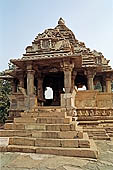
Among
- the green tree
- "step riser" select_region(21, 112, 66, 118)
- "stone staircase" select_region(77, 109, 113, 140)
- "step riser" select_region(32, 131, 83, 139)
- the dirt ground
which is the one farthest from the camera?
the green tree

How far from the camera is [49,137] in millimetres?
5078

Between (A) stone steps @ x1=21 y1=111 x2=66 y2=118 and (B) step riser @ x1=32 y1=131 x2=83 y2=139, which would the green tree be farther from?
(B) step riser @ x1=32 y1=131 x2=83 y2=139

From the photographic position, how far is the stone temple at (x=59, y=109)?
186 inches

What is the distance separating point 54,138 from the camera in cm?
501

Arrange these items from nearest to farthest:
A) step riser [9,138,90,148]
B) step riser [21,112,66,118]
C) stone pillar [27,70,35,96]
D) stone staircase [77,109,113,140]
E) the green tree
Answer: step riser [9,138,90,148] → step riser [21,112,66,118] → stone staircase [77,109,113,140] → stone pillar [27,70,35,96] → the green tree

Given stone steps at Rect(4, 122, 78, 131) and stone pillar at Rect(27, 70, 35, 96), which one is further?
stone pillar at Rect(27, 70, 35, 96)

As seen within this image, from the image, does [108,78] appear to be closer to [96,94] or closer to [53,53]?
[96,94]

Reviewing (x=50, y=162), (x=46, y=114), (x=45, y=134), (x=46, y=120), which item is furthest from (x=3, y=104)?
(x=50, y=162)

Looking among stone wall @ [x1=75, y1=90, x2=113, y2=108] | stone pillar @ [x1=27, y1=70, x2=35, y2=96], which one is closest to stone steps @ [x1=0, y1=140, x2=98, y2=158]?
stone pillar @ [x1=27, y1=70, x2=35, y2=96]

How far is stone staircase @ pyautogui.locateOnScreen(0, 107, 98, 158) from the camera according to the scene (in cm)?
437

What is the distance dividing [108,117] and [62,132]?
12.0 ft

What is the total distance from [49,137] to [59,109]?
2162 mm

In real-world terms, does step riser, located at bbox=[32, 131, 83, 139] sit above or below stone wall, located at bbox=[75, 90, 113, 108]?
below

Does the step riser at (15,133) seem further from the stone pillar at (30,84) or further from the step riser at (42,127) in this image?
the stone pillar at (30,84)
